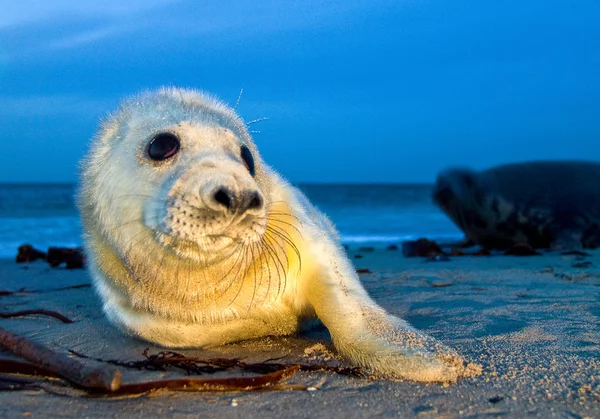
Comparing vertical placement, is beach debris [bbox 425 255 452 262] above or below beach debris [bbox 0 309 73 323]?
above

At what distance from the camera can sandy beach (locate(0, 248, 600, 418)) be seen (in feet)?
6.81

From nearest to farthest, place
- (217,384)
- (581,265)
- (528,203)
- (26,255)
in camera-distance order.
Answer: (217,384) → (581,265) → (26,255) → (528,203)

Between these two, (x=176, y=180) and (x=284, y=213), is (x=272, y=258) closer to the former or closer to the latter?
(x=284, y=213)

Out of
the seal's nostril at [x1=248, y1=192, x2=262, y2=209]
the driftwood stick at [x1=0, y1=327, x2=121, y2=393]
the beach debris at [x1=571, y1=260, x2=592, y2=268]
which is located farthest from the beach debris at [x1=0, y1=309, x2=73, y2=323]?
the beach debris at [x1=571, y1=260, x2=592, y2=268]

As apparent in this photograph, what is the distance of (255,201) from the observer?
2.40m

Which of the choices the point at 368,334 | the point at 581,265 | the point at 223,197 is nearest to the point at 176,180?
the point at 223,197

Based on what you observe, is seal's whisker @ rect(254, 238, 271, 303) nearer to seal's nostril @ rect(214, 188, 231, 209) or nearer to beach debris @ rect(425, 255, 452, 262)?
seal's nostril @ rect(214, 188, 231, 209)

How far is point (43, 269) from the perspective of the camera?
6797 millimetres

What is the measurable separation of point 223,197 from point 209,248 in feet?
0.77

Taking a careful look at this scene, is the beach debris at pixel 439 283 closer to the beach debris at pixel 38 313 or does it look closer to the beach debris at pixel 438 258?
the beach debris at pixel 438 258

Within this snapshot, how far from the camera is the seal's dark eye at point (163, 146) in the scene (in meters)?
2.71

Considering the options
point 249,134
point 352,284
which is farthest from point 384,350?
point 249,134

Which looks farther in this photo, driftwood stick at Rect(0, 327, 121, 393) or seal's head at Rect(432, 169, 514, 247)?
seal's head at Rect(432, 169, 514, 247)

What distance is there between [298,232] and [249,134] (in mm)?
554
